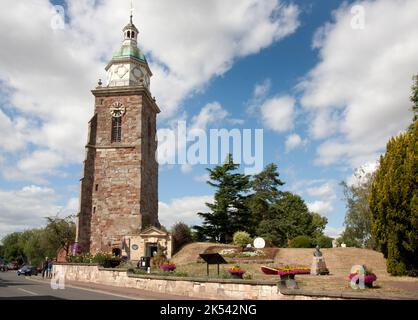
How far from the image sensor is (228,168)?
163 feet

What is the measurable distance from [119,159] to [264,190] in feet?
90.9

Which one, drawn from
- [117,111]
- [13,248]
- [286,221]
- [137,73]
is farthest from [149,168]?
[13,248]

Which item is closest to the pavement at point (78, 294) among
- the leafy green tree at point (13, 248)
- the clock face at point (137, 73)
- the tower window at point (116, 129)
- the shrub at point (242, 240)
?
the shrub at point (242, 240)

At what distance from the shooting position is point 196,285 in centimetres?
1673

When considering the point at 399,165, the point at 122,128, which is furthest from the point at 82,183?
the point at 399,165

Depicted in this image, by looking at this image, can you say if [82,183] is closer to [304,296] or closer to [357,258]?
[357,258]

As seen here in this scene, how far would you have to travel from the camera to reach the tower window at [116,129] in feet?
133

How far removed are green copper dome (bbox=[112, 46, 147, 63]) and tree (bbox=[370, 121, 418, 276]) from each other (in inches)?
1117

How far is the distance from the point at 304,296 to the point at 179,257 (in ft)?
75.8

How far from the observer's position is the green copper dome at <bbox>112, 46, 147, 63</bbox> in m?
41.0

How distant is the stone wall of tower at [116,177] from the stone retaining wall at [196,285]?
1079 centimetres

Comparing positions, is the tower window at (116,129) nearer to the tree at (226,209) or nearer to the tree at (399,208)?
the tree at (226,209)

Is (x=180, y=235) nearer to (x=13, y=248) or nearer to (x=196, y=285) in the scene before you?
(x=196, y=285)
